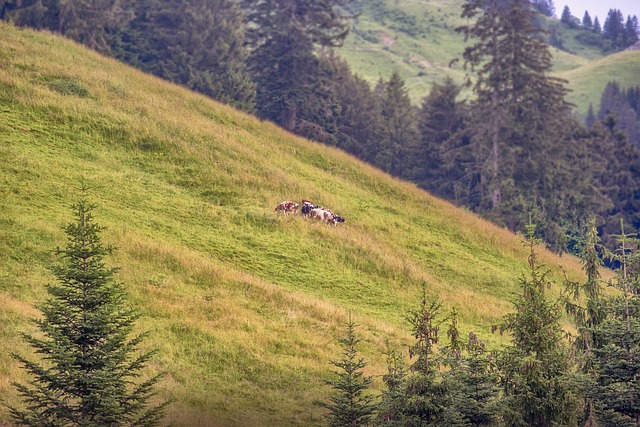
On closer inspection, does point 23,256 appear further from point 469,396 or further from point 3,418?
point 469,396

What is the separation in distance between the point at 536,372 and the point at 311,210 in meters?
21.3

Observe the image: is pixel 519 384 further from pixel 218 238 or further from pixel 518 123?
pixel 518 123

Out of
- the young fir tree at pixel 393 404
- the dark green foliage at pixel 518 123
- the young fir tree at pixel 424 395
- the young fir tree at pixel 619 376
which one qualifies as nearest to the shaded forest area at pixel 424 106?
the dark green foliage at pixel 518 123

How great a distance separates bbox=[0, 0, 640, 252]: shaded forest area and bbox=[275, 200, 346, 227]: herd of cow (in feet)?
105

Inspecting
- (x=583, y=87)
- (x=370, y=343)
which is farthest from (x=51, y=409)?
(x=583, y=87)

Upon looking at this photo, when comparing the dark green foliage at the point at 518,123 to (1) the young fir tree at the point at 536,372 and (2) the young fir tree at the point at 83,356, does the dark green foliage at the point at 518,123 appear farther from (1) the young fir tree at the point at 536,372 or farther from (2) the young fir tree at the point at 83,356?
(2) the young fir tree at the point at 83,356

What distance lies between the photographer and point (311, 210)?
36250 mm

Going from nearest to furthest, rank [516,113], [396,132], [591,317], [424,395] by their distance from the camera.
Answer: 1. [424,395]
2. [591,317]
3. [516,113]
4. [396,132]

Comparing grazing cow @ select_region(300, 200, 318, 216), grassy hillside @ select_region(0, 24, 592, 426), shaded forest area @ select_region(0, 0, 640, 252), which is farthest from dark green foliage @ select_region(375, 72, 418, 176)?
grazing cow @ select_region(300, 200, 318, 216)

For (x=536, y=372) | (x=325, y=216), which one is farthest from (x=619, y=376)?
(x=325, y=216)

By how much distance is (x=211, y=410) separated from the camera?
19828 millimetres

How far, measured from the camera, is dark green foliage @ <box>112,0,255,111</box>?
76.1m

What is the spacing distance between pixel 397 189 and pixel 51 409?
32.9 metres

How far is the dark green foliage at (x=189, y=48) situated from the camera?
76.1 metres
